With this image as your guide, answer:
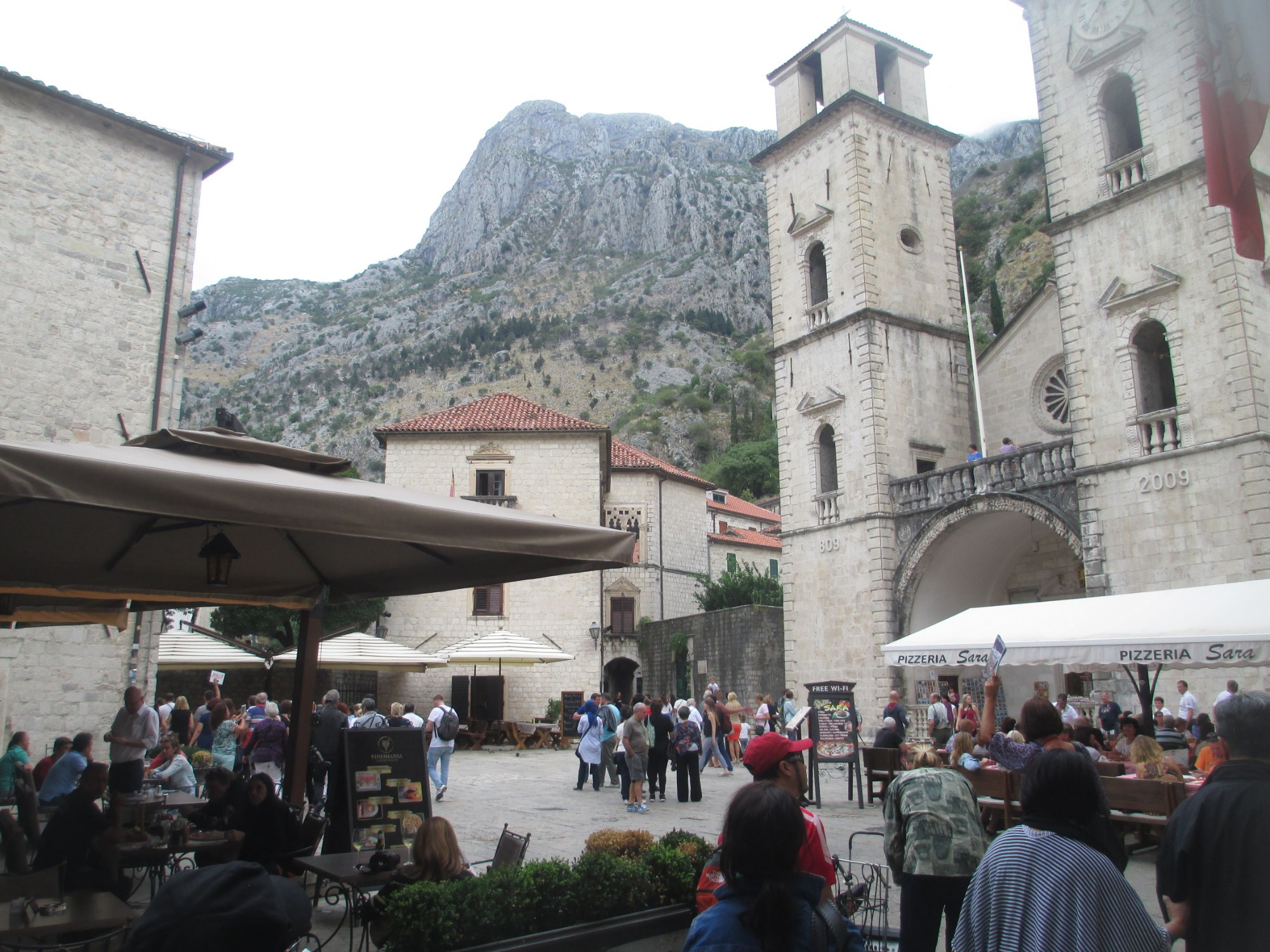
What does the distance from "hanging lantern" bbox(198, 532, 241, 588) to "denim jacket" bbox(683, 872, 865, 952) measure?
421 cm

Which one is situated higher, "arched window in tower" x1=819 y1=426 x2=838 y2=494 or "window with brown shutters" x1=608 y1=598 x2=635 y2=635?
"arched window in tower" x1=819 y1=426 x2=838 y2=494

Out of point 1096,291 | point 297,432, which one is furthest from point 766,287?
point 1096,291

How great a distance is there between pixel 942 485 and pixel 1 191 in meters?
18.0

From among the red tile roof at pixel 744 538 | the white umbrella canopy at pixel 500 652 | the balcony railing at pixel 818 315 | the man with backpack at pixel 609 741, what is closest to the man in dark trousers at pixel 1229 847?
the man with backpack at pixel 609 741

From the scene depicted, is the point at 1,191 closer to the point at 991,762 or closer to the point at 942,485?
the point at 991,762

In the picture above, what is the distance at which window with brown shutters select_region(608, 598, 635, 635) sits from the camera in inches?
1300

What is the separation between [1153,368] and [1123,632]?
31.2ft

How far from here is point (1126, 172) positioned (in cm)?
1641

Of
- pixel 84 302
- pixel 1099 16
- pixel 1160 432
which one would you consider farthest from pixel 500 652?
pixel 1099 16

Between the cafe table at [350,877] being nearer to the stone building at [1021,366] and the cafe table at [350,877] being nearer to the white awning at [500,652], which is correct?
the stone building at [1021,366]

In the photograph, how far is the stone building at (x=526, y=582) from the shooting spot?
95.1 feet

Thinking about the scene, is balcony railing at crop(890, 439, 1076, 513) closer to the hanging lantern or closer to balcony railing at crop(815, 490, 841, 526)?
balcony railing at crop(815, 490, 841, 526)

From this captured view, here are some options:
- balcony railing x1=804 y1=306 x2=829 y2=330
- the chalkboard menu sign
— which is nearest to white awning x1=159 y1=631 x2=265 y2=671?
the chalkboard menu sign

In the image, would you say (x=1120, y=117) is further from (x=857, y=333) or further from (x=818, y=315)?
(x=818, y=315)
